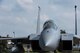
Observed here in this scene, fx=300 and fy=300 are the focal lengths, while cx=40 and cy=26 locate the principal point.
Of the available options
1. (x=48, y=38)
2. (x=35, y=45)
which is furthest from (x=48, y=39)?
(x=35, y=45)

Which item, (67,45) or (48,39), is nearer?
(48,39)

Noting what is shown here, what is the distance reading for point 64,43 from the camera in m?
17.6

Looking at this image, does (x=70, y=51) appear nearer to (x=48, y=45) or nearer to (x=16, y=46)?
(x=48, y=45)

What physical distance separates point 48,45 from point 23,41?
545 cm

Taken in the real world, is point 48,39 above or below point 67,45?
above

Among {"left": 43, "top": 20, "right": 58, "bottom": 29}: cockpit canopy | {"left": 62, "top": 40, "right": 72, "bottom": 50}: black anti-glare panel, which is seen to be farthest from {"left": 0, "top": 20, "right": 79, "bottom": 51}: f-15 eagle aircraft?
{"left": 62, "top": 40, "right": 72, "bottom": 50}: black anti-glare panel

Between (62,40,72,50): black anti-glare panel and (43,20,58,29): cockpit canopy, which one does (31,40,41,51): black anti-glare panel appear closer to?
(43,20,58,29): cockpit canopy

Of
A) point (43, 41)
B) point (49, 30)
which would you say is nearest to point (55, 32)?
point (49, 30)

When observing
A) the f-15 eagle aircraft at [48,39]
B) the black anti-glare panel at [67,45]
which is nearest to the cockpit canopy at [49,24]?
the f-15 eagle aircraft at [48,39]

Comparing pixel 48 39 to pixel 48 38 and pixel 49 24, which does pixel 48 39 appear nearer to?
pixel 48 38

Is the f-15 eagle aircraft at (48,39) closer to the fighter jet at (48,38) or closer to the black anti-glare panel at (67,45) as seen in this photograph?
the fighter jet at (48,38)

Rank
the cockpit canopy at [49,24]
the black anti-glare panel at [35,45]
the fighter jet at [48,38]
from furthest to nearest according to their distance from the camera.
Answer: the black anti-glare panel at [35,45] < the cockpit canopy at [49,24] < the fighter jet at [48,38]

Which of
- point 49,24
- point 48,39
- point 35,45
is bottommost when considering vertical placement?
point 35,45

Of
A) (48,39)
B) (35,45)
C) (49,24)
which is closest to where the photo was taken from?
(48,39)
